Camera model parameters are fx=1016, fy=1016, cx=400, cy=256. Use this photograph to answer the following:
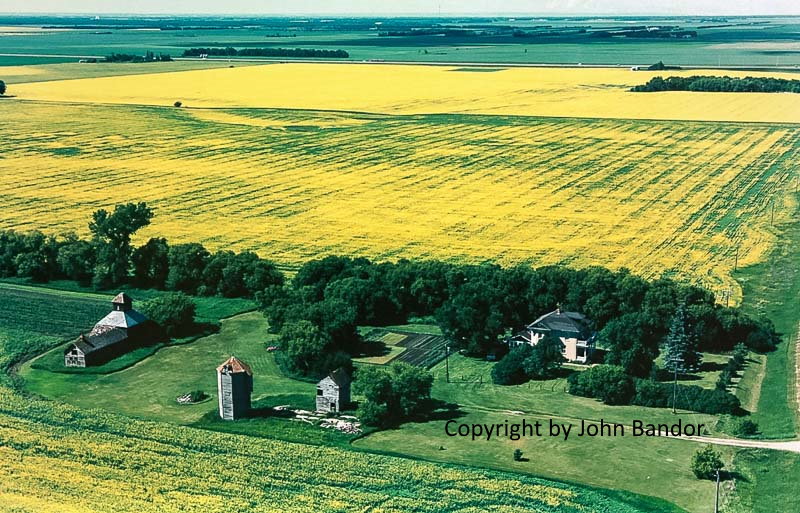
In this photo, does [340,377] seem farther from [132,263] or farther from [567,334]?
[132,263]

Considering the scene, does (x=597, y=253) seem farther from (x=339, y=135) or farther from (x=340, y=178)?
(x=339, y=135)

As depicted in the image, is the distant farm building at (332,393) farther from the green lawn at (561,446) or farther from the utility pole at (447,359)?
the utility pole at (447,359)

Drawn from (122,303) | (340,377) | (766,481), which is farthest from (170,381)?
(766,481)

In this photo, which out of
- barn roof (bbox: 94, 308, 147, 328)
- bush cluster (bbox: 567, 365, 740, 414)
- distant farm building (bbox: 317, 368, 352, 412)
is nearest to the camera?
bush cluster (bbox: 567, 365, 740, 414)

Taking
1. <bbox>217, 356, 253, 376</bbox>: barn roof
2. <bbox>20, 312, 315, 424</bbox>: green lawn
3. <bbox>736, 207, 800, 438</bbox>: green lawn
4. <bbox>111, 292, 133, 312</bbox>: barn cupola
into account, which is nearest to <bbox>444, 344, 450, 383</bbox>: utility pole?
<bbox>20, 312, 315, 424</bbox>: green lawn

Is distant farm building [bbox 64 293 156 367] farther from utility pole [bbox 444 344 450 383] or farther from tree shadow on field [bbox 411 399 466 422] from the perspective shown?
tree shadow on field [bbox 411 399 466 422]

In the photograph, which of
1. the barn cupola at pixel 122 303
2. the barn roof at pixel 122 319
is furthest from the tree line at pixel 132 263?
the barn cupola at pixel 122 303
